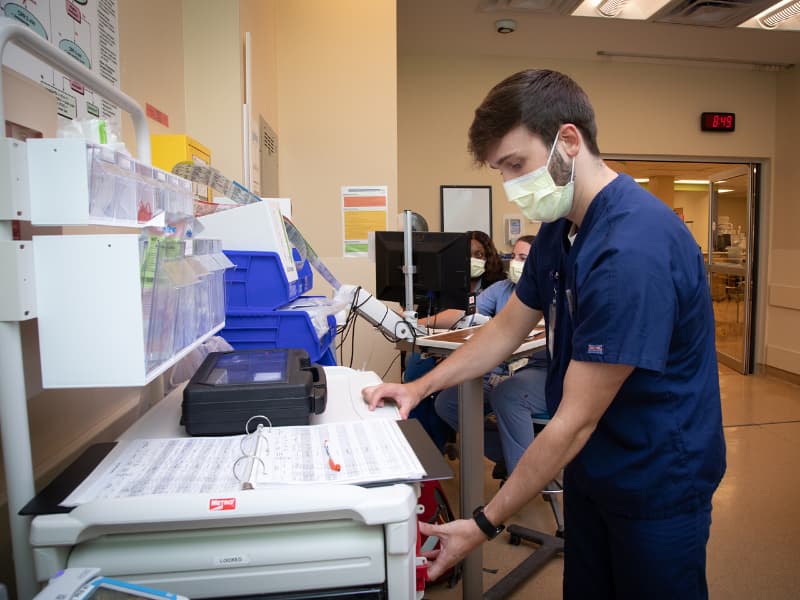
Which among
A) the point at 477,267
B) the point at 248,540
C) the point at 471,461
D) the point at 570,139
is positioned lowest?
the point at 471,461

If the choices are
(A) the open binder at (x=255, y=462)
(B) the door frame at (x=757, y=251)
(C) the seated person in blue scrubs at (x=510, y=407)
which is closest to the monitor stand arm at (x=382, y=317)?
(C) the seated person in blue scrubs at (x=510, y=407)

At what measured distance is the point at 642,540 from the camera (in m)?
1.05

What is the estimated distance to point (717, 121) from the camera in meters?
5.16

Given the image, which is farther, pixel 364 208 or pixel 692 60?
pixel 692 60

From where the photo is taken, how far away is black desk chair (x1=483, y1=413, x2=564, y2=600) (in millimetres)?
2061

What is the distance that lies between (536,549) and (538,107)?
76.5 inches

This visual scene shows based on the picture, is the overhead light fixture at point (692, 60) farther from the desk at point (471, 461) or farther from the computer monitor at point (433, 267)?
the desk at point (471, 461)

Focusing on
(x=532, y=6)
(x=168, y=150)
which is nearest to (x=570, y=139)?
(x=168, y=150)

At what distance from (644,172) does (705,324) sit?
8.46 m

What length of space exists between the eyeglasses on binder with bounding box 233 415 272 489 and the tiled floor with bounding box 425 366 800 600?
1412mm

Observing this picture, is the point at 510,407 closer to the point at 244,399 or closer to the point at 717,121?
the point at 244,399

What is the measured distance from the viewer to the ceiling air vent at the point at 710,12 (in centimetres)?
363

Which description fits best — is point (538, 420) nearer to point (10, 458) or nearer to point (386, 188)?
point (386, 188)

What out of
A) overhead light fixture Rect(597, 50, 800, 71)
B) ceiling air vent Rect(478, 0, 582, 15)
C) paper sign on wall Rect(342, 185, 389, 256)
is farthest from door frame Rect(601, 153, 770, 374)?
paper sign on wall Rect(342, 185, 389, 256)
